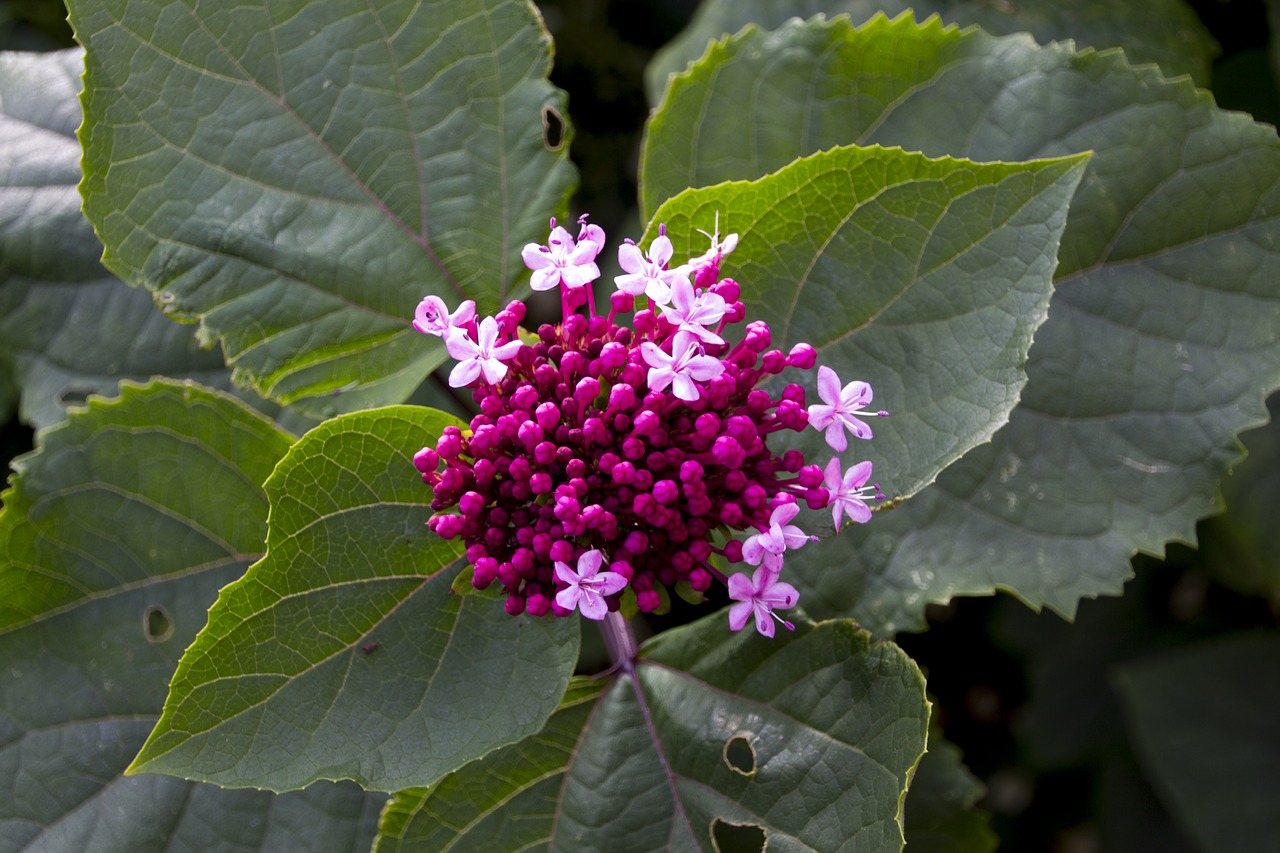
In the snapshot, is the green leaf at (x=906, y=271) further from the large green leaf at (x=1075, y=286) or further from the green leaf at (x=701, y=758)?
the large green leaf at (x=1075, y=286)

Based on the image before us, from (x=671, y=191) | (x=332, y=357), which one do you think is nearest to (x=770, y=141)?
(x=671, y=191)

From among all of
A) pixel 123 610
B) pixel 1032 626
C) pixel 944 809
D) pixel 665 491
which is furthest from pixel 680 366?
pixel 1032 626

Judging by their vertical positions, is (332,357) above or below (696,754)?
above

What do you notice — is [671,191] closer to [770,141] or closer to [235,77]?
[770,141]

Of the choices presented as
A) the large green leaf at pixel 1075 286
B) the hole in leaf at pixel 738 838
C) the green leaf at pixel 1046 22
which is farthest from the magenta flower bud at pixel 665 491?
the green leaf at pixel 1046 22

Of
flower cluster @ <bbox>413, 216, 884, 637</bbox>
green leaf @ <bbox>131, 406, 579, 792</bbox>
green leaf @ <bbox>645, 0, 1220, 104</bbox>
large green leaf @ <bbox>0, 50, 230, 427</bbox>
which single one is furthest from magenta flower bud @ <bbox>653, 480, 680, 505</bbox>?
green leaf @ <bbox>645, 0, 1220, 104</bbox>

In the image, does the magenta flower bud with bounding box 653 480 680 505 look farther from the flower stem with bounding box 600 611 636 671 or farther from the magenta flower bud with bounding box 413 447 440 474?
the flower stem with bounding box 600 611 636 671
